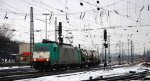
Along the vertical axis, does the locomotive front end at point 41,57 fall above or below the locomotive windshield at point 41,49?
below

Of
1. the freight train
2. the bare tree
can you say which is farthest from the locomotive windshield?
the bare tree

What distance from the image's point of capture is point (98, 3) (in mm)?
31562

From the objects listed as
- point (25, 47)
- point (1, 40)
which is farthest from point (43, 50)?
point (25, 47)

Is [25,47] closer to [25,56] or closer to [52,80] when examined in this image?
[25,56]

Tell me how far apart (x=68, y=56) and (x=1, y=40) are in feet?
178

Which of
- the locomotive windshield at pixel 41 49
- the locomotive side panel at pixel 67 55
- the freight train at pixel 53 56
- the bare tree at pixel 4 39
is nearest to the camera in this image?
the freight train at pixel 53 56

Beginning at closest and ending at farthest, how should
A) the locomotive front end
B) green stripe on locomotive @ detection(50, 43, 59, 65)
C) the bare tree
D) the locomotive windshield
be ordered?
the locomotive front end → green stripe on locomotive @ detection(50, 43, 59, 65) → the locomotive windshield → the bare tree

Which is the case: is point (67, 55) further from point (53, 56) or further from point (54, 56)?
point (53, 56)

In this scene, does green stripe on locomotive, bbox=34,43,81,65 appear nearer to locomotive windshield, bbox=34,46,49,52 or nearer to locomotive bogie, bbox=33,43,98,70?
locomotive bogie, bbox=33,43,98,70

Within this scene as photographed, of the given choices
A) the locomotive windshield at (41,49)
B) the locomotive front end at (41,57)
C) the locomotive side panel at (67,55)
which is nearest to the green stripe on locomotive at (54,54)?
the locomotive front end at (41,57)

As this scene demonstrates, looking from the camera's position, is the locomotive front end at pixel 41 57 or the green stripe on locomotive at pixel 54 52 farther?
the green stripe on locomotive at pixel 54 52

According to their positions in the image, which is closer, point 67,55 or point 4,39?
point 67,55

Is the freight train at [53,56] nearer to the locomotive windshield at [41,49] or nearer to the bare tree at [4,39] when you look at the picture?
the locomotive windshield at [41,49]

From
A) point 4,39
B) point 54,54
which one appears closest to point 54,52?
point 54,54
